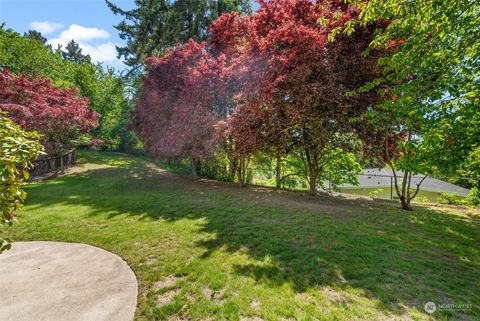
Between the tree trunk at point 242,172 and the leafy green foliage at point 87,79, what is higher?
the leafy green foliage at point 87,79

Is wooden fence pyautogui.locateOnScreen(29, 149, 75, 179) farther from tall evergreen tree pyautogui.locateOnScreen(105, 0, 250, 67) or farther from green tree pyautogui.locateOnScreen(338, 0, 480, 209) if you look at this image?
green tree pyautogui.locateOnScreen(338, 0, 480, 209)

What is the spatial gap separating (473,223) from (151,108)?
40.7ft

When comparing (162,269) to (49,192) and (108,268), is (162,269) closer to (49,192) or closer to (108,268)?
(108,268)

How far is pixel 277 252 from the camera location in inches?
147

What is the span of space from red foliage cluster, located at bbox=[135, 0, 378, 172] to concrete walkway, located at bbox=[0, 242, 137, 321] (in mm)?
5112

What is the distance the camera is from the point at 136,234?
14.9 ft

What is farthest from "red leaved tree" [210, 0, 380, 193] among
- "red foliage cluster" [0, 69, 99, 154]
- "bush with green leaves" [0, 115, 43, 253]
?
"red foliage cluster" [0, 69, 99, 154]

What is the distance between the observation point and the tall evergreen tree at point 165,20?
17078mm

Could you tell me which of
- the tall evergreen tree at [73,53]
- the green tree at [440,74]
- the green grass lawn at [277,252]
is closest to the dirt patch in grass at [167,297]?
the green grass lawn at [277,252]

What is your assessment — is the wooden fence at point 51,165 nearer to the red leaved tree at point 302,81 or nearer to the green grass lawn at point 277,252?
the green grass lawn at point 277,252

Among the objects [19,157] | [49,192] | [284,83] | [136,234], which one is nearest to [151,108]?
[49,192]

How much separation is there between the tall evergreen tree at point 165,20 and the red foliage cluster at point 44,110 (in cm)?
783

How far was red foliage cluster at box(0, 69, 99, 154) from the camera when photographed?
28.3 ft

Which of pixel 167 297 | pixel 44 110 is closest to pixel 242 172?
pixel 167 297
